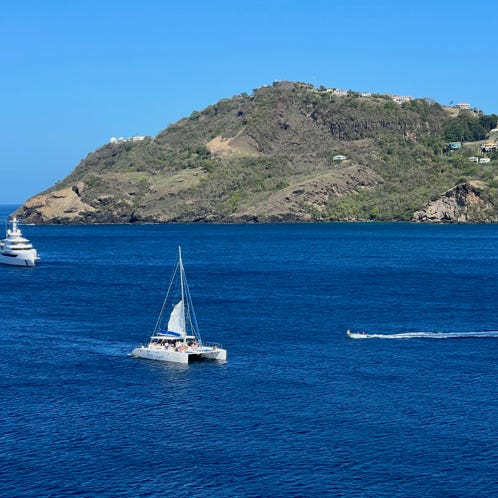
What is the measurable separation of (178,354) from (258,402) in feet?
62.4

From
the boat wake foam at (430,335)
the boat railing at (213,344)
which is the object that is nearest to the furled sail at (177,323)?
the boat railing at (213,344)

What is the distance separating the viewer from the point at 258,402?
265 ft

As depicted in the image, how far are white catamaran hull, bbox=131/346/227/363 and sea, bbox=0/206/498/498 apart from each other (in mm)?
1298

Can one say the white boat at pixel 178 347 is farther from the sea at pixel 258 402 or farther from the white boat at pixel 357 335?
the white boat at pixel 357 335

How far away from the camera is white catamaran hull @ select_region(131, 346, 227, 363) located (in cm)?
9775

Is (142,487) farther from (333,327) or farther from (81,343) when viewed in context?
(333,327)

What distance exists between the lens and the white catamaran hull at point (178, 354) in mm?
97750

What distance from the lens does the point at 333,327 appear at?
119312 millimetres

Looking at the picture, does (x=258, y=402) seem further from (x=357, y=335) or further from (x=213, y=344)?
(x=357, y=335)

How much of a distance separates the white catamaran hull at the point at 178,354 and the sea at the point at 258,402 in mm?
1298

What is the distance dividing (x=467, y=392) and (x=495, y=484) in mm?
22058

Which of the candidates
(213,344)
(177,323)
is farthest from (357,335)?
(177,323)

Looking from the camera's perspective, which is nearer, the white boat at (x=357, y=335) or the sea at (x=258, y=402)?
the sea at (x=258, y=402)

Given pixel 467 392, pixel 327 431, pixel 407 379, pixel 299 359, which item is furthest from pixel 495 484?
pixel 299 359
